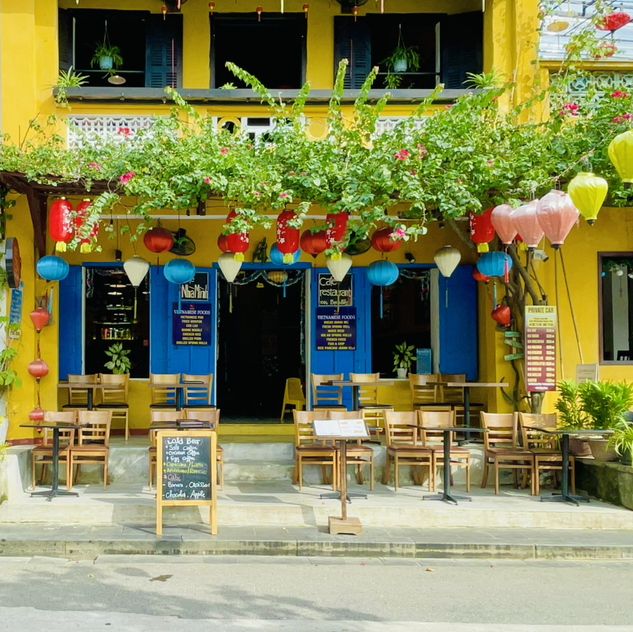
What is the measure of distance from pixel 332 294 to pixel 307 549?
5908mm

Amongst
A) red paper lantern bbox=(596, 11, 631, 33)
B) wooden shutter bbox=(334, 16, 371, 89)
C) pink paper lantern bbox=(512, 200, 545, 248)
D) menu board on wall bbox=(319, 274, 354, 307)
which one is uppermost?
wooden shutter bbox=(334, 16, 371, 89)

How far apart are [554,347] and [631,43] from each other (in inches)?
202

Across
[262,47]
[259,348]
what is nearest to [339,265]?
[262,47]

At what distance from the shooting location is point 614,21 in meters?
11.9

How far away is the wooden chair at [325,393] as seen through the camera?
1323 cm

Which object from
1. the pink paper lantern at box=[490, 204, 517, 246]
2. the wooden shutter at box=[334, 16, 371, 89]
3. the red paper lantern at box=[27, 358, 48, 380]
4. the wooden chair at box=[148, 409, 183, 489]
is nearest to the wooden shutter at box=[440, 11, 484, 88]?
the wooden shutter at box=[334, 16, 371, 89]

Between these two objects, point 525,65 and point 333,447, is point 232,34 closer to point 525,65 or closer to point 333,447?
point 525,65

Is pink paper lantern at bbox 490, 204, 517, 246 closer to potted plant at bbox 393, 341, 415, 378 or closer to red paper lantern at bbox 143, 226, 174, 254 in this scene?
red paper lantern at bbox 143, 226, 174, 254

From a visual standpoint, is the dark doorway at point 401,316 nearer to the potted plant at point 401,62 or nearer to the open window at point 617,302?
the open window at point 617,302

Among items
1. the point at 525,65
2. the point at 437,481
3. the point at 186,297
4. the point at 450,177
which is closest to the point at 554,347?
the point at 437,481

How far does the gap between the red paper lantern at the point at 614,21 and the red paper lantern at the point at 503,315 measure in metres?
4.59

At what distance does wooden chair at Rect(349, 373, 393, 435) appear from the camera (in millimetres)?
12664

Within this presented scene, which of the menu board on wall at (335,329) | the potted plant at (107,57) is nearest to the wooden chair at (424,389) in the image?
the menu board on wall at (335,329)

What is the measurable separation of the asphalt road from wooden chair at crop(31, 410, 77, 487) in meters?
2.42
